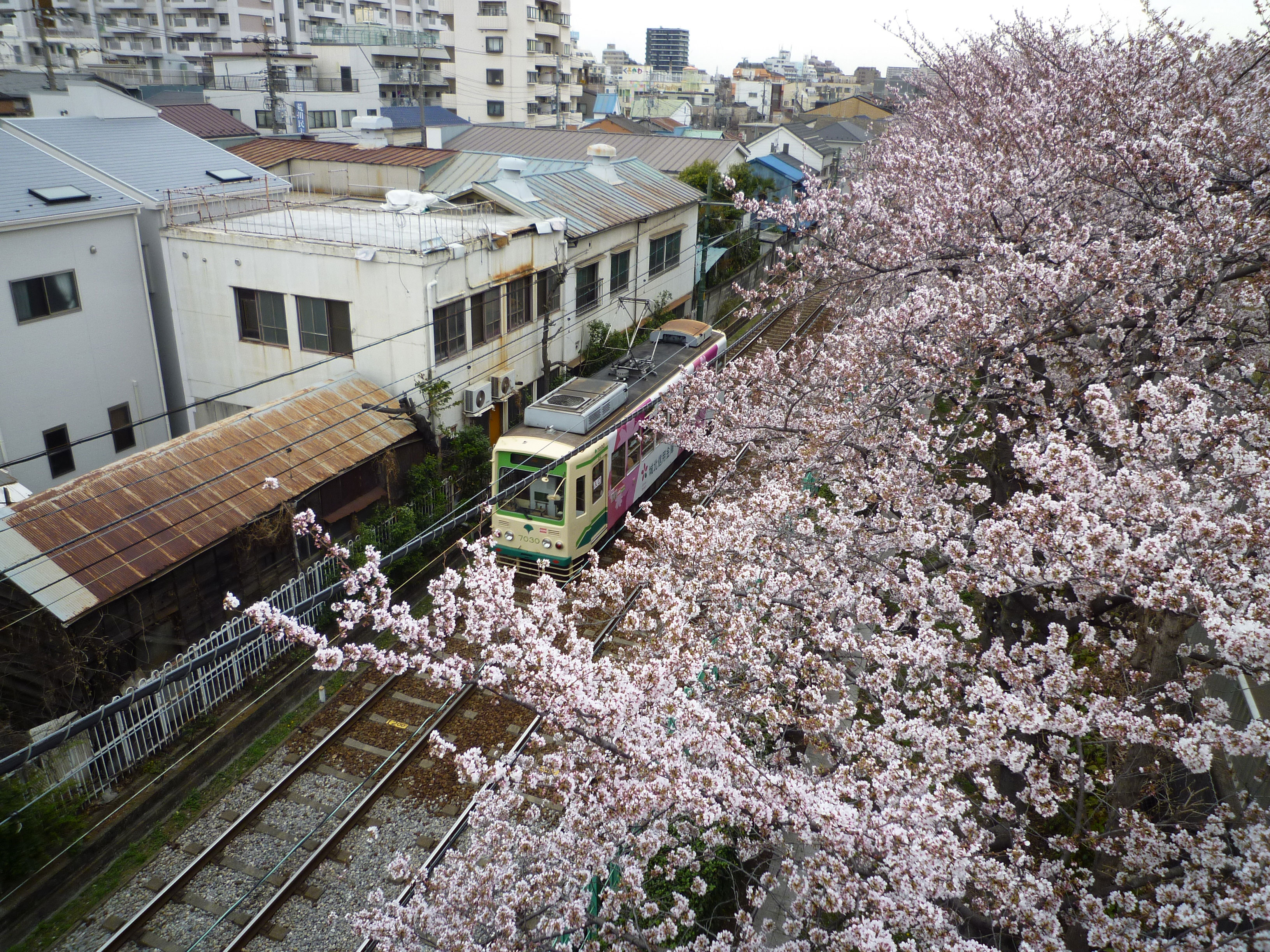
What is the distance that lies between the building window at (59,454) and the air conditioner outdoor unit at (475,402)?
748cm

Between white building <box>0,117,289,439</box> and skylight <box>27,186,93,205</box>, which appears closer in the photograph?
skylight <box>27,186,93,205</box>

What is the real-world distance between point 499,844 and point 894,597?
4.14 metres

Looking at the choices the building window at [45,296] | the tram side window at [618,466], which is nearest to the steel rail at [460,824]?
the tram side window at [618,466]

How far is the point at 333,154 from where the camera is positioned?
2564 centimetres

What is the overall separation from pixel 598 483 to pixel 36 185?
40.7 ft

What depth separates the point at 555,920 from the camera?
6199 mm

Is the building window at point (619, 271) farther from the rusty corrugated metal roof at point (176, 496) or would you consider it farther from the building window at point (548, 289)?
the rusty corrugated metal roof at point (176, 496)

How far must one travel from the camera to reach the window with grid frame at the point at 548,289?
19.8 meters

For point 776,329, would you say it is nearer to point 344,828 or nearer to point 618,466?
point 618,466

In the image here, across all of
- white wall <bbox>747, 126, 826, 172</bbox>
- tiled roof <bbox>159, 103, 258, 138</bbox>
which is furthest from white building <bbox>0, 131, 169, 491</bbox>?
white wall <bbox>747, 126, 826, 172</bbox>

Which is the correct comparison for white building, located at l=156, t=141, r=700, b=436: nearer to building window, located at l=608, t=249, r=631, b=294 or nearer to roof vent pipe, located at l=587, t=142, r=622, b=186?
building window, located at l=608, t=249, r=631, b=294

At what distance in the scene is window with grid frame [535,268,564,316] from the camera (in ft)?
64.8

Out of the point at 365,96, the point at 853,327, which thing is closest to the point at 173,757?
the point at 853,327

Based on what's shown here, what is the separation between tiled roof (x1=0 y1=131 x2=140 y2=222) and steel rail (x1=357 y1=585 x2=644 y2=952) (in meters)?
12.9
